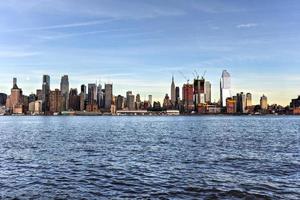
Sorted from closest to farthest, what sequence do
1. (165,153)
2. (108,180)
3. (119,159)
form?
(108,180)
(119,159)
(165,153)

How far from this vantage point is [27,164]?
51562mm

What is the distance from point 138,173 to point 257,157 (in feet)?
76.5

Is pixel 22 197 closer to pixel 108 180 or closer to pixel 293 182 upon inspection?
pixel 108 180

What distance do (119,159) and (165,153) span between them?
1055cm

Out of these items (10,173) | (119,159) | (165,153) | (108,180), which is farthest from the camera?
(165,153)

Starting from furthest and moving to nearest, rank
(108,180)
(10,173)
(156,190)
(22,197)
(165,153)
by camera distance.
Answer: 1. (165,153)
2. (10,173)
3. (108,180)
4. (156,190)
5. (22,197)

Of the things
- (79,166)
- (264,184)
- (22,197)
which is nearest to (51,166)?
(79,166)

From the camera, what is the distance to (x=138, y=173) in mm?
44375

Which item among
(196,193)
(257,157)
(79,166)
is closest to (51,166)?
(79,166)

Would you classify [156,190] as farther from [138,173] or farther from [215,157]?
[215,157]

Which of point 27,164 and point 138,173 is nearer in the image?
point 138,173

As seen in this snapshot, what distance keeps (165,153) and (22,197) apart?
34.0 metres

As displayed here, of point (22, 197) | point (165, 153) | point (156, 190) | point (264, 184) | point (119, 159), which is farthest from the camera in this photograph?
point (165, 153)

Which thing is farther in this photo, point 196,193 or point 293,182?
point 293,182
